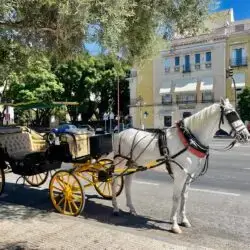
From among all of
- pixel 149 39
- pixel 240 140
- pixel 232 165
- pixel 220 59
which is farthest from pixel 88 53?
pixel 220 59

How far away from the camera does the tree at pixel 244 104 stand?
1549 inches

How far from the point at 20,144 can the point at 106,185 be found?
6.32ft

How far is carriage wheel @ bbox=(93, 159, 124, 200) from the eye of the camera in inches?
315

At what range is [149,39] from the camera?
7.42 m

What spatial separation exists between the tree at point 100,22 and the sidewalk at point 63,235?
8.40 feet

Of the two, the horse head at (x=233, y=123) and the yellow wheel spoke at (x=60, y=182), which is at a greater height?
the horse head at (x=233, y=123)

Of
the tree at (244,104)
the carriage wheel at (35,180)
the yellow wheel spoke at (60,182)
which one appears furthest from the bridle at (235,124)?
the tree at (244,104)

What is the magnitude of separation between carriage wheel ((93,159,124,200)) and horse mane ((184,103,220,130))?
5.98 ft

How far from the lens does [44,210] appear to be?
7664mm

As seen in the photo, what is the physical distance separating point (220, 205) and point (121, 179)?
6.32 feet

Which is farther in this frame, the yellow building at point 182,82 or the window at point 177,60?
the window at point 177,60

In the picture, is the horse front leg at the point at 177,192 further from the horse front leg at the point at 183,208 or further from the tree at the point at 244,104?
the tree at the point at 244,104

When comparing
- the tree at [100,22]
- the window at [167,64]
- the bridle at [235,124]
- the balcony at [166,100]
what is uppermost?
the window at [167,64]

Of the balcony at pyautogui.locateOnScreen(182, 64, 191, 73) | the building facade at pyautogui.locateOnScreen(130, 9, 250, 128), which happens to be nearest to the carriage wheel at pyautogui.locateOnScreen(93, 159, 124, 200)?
the building facade at pyautogui.locateOnScreen(130, 9, 250, 128)
